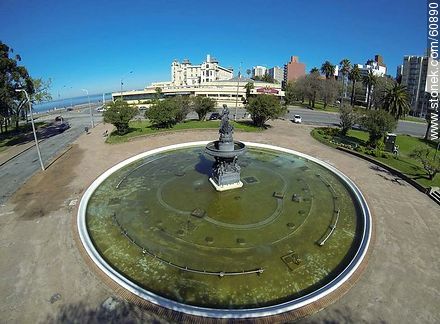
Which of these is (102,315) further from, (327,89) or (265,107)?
(327,89)

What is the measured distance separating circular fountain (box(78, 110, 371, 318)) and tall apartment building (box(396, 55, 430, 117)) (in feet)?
249

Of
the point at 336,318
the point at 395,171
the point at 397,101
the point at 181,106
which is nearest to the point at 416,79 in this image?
the point at 397,101

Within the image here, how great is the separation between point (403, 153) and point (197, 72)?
125 metres

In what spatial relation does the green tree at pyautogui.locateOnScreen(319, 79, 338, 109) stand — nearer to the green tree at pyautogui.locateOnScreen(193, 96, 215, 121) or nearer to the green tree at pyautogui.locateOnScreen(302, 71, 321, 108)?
the green tree at pyautogui.locateOnScreen(302, 71, 321, 108)

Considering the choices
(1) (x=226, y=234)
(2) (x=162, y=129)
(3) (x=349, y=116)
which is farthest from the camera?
(2) (x=162, y=129)

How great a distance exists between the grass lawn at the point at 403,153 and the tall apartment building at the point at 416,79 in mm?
50043

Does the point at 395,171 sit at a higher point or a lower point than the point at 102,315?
higher

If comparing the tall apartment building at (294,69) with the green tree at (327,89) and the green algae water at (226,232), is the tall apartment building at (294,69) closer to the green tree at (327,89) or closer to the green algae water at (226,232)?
the green tree at (327,89)

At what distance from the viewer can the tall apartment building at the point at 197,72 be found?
13212cm

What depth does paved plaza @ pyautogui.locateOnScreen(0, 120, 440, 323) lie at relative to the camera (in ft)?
33.5

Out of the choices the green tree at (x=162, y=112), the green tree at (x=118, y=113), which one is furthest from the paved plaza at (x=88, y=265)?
the green tree at (x=162, y=112)

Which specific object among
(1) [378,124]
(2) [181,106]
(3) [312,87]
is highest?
(3) [312,87]

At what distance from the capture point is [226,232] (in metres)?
15.5

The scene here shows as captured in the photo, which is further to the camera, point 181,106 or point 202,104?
point 202,104
